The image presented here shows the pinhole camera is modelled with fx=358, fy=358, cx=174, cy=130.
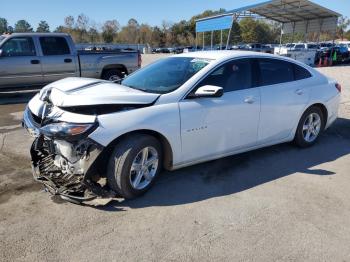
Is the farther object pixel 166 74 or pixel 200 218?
pixel 166 74

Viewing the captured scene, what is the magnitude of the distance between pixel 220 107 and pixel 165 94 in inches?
29.9

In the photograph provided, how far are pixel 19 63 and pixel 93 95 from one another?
7578 millimetres

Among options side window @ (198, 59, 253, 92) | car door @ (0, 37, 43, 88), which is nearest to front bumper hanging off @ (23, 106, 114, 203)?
side window @ (198, 59, 253, 92)

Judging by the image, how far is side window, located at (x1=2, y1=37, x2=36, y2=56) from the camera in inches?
404

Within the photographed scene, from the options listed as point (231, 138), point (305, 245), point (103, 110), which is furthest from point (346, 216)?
point (103, 110)

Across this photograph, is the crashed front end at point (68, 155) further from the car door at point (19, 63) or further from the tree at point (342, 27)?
the tree at point (342, 27)

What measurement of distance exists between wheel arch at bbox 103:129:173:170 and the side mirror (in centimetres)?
67

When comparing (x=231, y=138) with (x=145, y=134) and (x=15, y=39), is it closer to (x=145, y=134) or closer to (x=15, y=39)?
(x=145, y=134)

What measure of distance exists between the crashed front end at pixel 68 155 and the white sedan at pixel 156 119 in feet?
0.03

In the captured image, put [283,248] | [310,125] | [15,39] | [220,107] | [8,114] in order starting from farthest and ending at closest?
1. [15,39]
2. [8,114]
3. [310,125]
4. [220,107]
5. [283,248]

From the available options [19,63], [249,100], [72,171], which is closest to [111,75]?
[19,63]

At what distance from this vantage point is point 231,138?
15.6 ft

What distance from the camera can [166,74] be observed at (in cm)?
479

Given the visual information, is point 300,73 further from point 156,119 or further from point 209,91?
point 156,119
